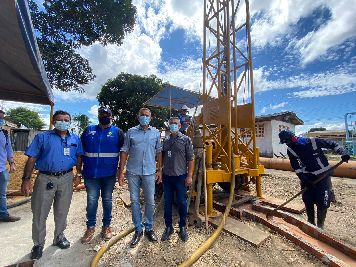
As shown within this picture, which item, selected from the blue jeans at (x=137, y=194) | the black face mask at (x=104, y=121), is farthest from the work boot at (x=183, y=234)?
the black face mask at (x=104, y=121)

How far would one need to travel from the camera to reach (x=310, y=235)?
13.8ft

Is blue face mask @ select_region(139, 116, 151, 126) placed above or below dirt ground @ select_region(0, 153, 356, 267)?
above

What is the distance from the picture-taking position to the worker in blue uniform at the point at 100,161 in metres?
3.80

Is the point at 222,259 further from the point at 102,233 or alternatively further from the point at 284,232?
the point at 102,233

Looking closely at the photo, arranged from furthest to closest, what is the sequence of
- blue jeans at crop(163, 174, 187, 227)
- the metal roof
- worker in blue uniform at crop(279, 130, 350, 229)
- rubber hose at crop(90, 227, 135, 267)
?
the metal roof < worker in blue uniform at crop(279, 130, 350, 229) < blue jeans at crop(163, 174, 187, 227) < rubber hose at crop(90, 227, 135, 267)

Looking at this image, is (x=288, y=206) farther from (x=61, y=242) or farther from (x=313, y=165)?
(x=61, y=242)

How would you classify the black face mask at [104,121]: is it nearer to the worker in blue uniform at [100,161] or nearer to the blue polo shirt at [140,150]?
the worker in blue uniform at [100,161]

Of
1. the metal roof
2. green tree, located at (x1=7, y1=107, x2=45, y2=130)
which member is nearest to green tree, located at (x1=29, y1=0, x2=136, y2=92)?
the metal roof

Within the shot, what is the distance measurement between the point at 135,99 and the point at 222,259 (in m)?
24.2

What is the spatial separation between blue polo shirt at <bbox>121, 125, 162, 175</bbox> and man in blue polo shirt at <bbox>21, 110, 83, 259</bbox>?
841 mm

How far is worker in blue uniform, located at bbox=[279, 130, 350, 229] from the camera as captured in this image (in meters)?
4.45

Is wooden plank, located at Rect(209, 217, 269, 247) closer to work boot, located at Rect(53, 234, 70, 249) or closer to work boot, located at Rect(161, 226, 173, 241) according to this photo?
work boot, located at Rect(161, 226, 173, 241)

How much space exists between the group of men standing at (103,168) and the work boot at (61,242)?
0.01 meters

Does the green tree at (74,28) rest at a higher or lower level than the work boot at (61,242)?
higher
